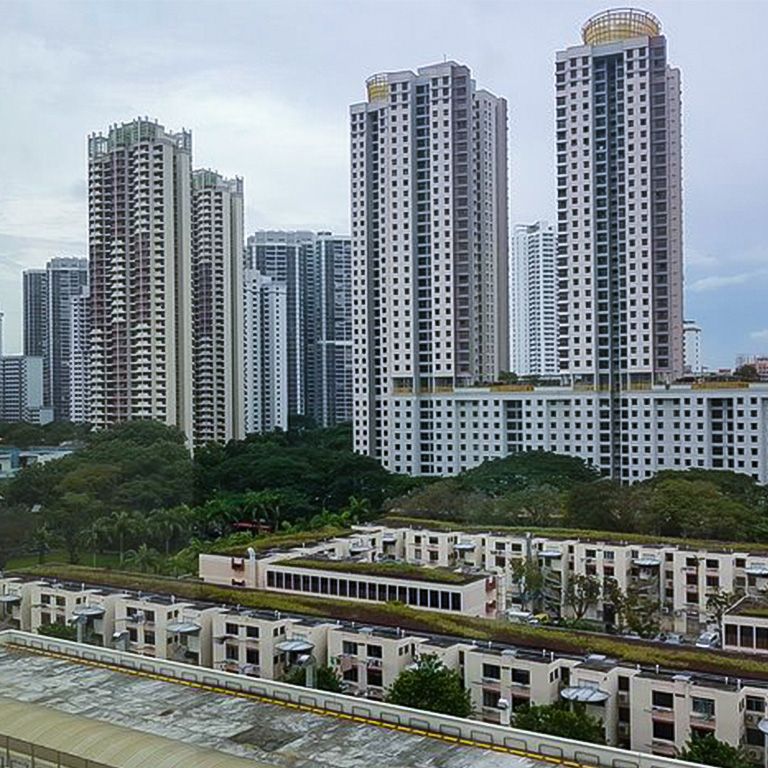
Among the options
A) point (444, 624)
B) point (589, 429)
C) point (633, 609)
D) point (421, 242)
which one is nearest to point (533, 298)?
point (421, 242)

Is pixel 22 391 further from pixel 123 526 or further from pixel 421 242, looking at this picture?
pixel 421 242

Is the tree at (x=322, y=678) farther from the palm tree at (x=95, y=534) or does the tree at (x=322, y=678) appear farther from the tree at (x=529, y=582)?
the palm tree at (x=95, y=534)

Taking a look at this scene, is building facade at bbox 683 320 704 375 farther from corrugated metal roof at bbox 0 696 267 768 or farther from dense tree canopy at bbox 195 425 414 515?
corrugated metal roof at bbox 0 696 267 768

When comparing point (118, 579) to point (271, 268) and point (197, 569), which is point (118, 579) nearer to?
point (197, 569)

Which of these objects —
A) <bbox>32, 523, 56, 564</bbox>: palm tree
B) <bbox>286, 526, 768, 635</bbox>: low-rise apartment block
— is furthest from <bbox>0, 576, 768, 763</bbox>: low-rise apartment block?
<bbox>32, 523, 56, 564</bbox>: palm tree

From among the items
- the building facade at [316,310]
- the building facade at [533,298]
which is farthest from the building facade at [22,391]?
the building facade at [533,298]

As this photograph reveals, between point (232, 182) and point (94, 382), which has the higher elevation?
point (232, 182)

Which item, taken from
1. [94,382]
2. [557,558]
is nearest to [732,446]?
[557,558]

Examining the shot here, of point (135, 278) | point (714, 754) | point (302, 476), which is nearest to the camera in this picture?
point (714, 754)
